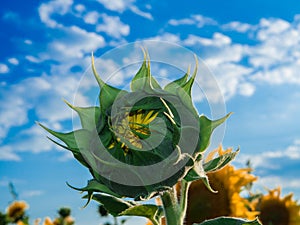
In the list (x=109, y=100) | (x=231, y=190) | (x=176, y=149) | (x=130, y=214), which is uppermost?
(x=231, y=190)

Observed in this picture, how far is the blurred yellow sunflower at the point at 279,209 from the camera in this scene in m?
5.99

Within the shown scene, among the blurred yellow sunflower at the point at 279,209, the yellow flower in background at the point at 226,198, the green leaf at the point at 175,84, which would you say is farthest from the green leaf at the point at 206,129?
the blurred yellow sunflower at the point at 279,209

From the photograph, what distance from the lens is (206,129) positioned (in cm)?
177

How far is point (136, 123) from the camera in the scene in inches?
66.7

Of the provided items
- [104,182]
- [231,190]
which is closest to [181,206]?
[104,182]

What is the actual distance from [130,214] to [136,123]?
1.04 feet

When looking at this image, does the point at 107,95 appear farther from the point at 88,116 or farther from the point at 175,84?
the point at 175,84

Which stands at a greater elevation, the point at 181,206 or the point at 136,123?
the point at 136,123

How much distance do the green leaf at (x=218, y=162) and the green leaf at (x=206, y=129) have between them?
2.7 inches

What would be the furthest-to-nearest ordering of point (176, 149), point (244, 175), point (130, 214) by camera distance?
point (244, 175) → point (130, 214) → point (176, 149)

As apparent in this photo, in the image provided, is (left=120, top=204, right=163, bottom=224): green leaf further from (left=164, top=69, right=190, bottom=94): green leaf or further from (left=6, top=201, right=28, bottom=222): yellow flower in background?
(left=6, top=201, right=28, bottom=222): yellow flower in background

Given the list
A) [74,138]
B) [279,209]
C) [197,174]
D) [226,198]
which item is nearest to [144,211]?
[197,174]

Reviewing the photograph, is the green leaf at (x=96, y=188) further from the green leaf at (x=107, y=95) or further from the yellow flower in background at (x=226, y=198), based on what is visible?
the yellow flower in background at (x=226, y=198)

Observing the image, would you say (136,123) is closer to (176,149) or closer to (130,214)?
(176,149)
